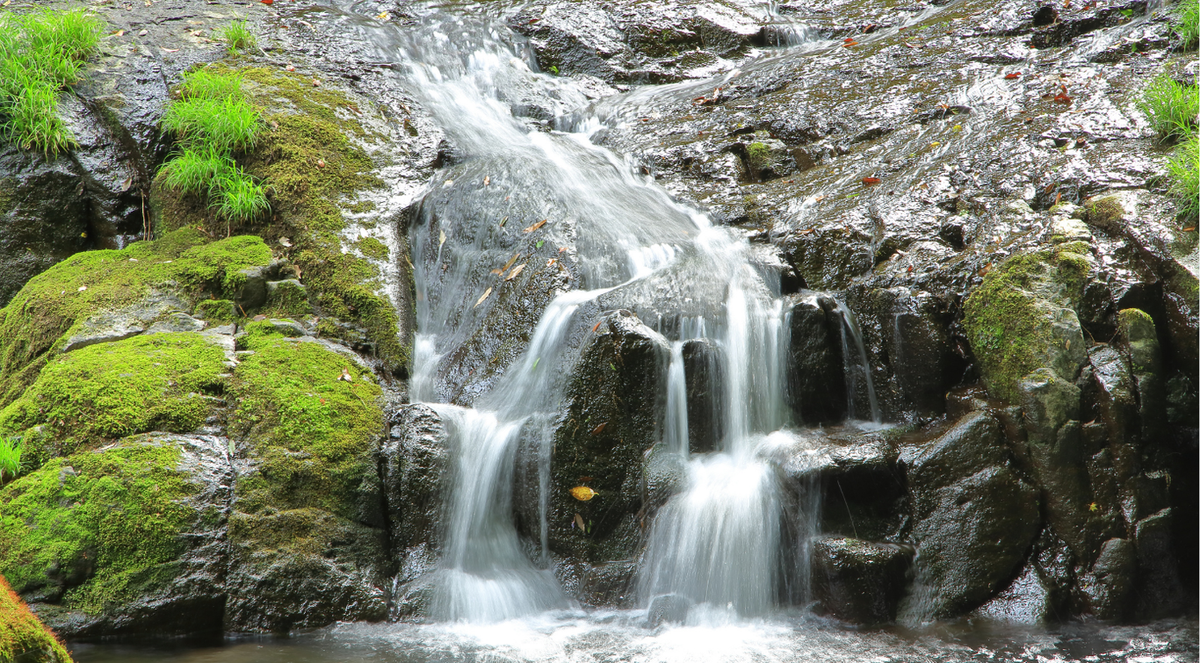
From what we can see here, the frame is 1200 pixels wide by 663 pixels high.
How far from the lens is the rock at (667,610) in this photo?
3623mm

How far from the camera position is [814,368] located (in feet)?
14.5

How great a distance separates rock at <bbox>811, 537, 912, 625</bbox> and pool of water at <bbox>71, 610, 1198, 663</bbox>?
8 centimetres

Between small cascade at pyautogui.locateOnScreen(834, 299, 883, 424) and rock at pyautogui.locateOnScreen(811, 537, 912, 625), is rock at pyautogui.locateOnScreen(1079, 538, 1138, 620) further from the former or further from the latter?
small cascade at pyautogui.locateOnScreen(834, 299, 883, 424)

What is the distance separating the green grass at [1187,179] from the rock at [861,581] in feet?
7.93

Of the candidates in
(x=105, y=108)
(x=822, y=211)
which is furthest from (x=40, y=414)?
(x=822, y=211)

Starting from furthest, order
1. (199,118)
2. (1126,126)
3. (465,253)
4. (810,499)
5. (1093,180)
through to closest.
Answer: (199,118) < (465,253) < (1126,126) < (1093,180) < (810,499)

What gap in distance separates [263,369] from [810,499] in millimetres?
3169

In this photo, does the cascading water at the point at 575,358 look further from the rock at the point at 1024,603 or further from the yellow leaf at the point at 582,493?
the rock at the point at 1024,603

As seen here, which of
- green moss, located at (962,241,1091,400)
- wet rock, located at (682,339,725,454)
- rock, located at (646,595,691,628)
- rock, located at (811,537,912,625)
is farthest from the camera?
wet rock, located at (682,339,725,454)

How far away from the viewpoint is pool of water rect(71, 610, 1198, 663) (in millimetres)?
3170

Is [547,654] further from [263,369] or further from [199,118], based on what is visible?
[199,118]

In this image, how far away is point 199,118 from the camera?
5.91 m

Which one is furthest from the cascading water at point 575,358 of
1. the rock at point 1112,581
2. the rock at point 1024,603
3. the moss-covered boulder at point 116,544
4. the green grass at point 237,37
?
the green grass at point 237,37

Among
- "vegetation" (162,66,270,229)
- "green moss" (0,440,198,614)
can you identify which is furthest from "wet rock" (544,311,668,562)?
"vegetation" (162,66,270,229)
